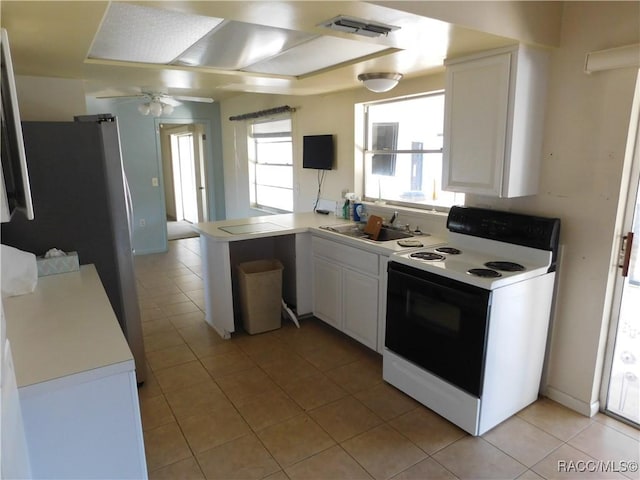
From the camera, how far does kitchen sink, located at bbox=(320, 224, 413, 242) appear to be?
3352 mm

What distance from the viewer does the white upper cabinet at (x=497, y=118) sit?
2258 millimetres

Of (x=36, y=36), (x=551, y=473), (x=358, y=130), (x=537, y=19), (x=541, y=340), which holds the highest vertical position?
(x=537, y=19)

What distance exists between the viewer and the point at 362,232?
355 centimetres

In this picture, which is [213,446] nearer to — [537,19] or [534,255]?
[534,255]

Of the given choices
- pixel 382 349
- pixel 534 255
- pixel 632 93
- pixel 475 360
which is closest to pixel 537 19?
pixel 632 93

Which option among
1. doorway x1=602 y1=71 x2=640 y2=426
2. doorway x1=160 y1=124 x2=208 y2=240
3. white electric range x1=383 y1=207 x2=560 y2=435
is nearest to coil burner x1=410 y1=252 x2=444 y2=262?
white electric range x1=383 y1=207 x2=560 y2=435

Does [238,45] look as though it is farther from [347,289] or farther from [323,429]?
[323,429]

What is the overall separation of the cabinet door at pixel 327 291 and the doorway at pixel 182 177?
482 centimetres

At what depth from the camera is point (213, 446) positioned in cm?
219

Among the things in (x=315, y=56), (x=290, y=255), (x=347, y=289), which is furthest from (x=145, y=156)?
(x=347, y=289)

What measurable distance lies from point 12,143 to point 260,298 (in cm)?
242

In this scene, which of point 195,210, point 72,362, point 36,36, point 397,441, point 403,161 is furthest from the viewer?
point 195,210

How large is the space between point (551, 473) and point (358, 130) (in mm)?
2962

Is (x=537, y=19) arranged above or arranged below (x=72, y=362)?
above
